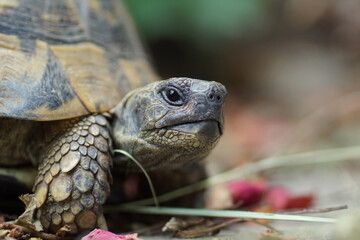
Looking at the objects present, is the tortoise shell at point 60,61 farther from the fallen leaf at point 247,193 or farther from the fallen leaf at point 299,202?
the fallen leaf at point 299,202

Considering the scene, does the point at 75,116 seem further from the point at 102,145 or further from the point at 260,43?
the point at 260,43

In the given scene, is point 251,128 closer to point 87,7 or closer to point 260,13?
point 260,13

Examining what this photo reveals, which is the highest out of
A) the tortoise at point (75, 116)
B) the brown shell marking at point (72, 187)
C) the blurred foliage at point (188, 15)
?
the blurred foliage at point (188, 15)

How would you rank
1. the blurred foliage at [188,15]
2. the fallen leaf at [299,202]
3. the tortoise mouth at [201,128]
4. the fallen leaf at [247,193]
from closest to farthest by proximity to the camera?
1. the tortoise mouth at [201,128]
2. the fallen leaf at [299,202]
3. the fallen leaf at [247,193]
4. the blurred foliage at [188,15]

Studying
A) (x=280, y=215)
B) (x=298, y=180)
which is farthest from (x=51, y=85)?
(x=298, y=180)

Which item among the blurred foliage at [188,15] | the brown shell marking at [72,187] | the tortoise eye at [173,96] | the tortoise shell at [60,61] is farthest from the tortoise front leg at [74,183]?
the blurred foliage at [188,15]

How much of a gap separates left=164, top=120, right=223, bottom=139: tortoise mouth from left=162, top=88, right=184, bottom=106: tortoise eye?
0.32 feet

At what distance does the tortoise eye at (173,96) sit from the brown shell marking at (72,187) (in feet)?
1.21

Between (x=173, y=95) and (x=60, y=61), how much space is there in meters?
0.59

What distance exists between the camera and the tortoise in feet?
6.14

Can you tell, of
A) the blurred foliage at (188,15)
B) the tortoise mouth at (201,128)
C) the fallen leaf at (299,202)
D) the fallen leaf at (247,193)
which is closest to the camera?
the tortoise mouth at (201,128)

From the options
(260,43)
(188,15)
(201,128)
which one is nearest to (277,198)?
(201,128)

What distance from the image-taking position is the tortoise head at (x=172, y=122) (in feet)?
6.12

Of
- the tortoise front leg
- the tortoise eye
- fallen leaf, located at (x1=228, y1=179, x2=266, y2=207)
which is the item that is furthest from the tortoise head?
fallen leaf, located at (x1=228, y1=179, x2=266, y2=207)
